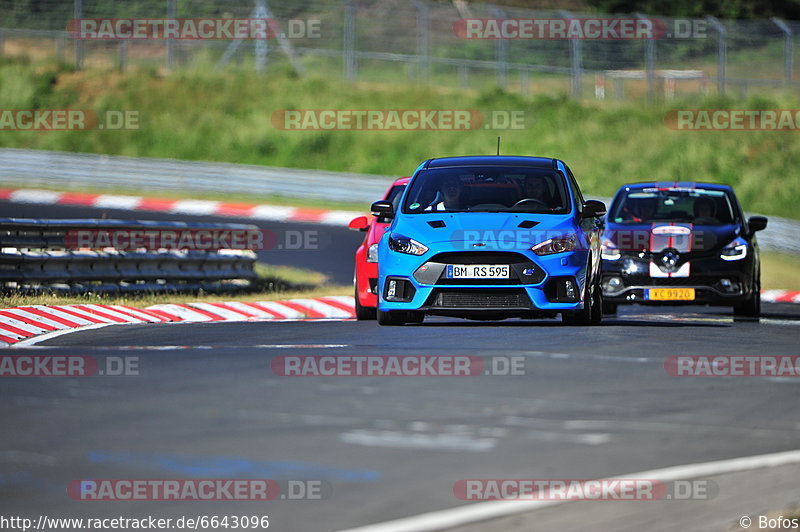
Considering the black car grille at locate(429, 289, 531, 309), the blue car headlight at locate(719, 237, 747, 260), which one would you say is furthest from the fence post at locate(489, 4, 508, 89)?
the black car grille at locate(429, 289, 531, 309)

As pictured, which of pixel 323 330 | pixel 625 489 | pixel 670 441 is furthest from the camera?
pixel 323 330

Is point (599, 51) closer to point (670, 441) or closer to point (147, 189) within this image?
point (147, 189)

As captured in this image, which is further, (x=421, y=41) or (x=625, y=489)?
(x=421, y=41)

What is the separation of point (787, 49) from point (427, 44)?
9661 millimetres

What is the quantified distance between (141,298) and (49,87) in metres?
30.4

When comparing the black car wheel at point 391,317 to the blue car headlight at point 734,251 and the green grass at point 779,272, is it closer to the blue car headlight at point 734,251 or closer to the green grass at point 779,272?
the blue car headlight at point 734,251

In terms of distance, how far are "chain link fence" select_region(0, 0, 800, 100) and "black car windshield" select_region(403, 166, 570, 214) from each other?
2301 cm

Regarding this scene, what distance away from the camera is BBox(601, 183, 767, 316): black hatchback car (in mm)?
16547

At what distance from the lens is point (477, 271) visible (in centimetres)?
1318

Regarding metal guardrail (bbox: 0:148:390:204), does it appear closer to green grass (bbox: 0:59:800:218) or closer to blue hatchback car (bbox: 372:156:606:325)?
green grass (bbox: 0:59:800:218)

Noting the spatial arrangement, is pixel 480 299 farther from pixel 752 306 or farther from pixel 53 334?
pixel 752 306

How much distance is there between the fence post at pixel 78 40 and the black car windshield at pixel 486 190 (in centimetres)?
2937

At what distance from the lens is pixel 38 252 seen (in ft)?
56.3

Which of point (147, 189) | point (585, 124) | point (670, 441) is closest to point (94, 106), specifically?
point (147, 189)
